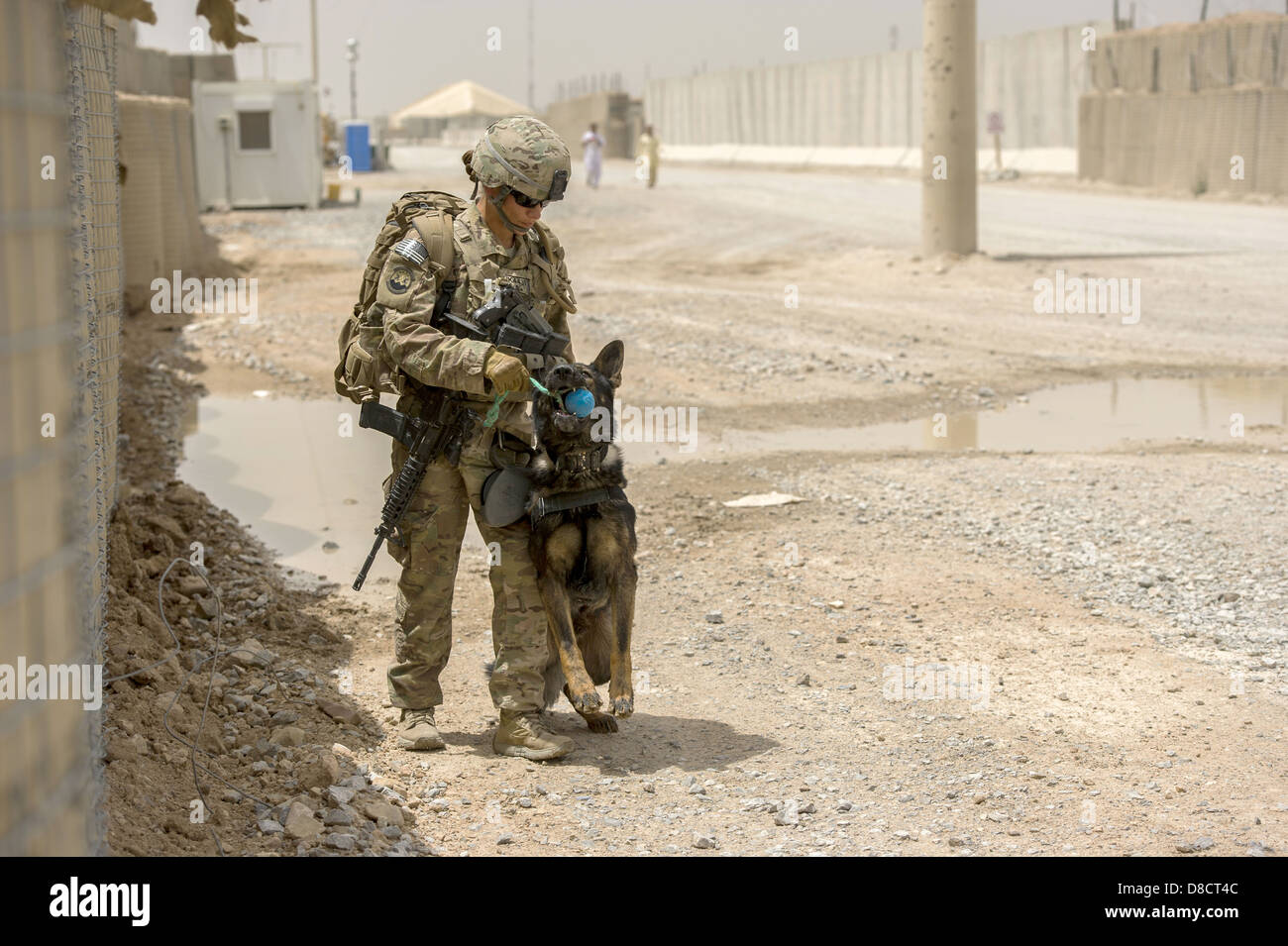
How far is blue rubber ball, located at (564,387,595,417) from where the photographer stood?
429cm

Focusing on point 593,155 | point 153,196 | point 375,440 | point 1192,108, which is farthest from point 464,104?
point 375,440

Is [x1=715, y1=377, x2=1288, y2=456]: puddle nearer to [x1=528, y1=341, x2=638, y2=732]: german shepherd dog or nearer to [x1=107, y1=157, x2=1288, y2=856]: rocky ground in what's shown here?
[x1=107, y1=157, x2=1288, y2=856]: rocky ground

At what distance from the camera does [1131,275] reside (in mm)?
16219

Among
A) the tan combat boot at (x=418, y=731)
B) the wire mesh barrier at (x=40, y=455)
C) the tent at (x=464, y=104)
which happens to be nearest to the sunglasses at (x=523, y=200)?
the tan combat boot at (x=418, y=731)

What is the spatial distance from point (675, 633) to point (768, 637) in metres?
0.42

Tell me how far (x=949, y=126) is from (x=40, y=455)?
16.4 m

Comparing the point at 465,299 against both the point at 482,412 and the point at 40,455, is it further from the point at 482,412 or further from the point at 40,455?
the point at 40,455

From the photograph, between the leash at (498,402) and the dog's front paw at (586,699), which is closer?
the leash at (498,402)

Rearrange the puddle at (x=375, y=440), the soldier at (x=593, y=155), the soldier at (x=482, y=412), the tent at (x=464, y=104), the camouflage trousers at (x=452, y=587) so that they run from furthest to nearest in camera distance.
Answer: the tent at (x=464, y=104), the soldier at (x=593, y=155), the puddle at (x=375, y=440), the camouflage trousers at (x=452, y=587), the soldier at (x=482, y=412)

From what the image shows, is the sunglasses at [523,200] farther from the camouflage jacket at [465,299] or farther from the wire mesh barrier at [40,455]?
the wire mesh barrier at [40,455]

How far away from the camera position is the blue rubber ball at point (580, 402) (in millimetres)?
4285

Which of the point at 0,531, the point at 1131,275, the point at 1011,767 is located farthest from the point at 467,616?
the point at 1131,275

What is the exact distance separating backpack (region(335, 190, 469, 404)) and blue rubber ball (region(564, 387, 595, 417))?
0.60 meters

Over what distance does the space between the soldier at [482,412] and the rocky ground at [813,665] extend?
22cm
